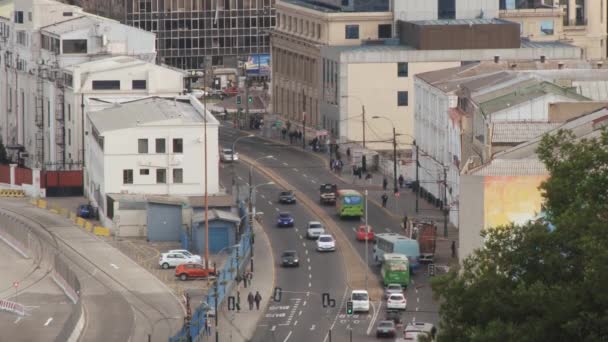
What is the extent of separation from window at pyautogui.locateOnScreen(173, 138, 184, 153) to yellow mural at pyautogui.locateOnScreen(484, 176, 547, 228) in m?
48.1

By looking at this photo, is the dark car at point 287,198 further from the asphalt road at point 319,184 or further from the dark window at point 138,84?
the dark window at point 138,84

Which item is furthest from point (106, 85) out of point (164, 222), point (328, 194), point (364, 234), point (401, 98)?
point (364, 234)

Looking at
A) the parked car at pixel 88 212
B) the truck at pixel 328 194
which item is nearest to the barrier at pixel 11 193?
the parked car at pixel 88 212

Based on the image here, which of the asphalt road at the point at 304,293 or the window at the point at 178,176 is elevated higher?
the window at the point at 178,176

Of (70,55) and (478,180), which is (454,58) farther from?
(478,180)

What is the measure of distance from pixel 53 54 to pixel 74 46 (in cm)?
226

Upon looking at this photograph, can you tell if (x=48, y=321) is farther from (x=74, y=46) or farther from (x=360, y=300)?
(x=74, y=46)

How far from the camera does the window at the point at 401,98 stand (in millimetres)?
191250

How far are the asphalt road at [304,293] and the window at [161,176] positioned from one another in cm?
650

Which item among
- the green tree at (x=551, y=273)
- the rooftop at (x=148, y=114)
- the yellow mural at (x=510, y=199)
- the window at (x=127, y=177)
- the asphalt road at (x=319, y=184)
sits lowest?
the asphalt road at (x=319, y=184)

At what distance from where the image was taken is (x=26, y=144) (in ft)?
653

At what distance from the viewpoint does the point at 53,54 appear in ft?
620

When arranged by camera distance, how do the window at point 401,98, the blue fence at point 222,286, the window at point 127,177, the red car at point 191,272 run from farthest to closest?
1. the window at point 401,98
2. the window at point 127,177
3. the red car at point 191,272
4. the blue fence at point 222,286

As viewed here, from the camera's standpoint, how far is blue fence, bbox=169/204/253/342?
11688 centimetres
